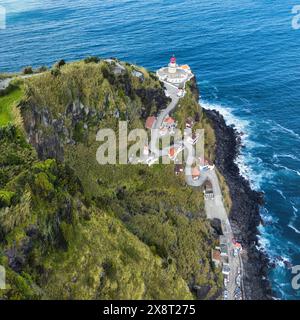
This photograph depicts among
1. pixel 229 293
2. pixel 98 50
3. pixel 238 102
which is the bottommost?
pixel 229 293

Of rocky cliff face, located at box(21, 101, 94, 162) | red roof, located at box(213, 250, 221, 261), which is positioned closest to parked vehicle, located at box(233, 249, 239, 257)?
red roof, located at box(213, 250, 221, 261)

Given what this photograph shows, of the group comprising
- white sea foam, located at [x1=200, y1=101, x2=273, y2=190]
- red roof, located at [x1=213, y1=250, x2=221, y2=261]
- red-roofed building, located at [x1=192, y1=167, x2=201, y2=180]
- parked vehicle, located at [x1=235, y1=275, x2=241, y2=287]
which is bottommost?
parked vehicle, located at [x1=235, y1=275, x2=241, y2=287]

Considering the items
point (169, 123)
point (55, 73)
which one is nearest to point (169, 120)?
point (169, 123)

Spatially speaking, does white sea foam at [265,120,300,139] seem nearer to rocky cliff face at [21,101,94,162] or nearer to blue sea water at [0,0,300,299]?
blue sea water at [0,0,300,299]

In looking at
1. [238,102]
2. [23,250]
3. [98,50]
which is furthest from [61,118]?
[98,50]

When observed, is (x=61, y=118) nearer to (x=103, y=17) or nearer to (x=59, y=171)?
(x=59, y=171)

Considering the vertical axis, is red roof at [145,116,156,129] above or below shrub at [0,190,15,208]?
below

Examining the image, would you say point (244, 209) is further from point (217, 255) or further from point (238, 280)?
point (238, 280)
